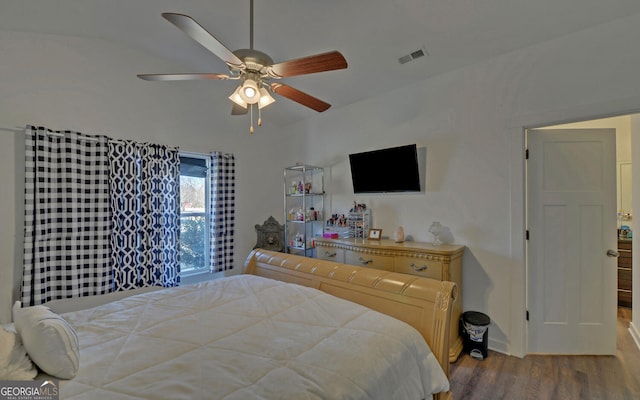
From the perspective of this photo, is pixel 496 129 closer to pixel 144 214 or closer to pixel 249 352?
pixel 249 352

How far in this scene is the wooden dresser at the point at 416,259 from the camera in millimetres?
2447

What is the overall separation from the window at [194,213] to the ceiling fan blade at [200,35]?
228 centimetres

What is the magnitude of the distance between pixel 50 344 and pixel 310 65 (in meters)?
1.78

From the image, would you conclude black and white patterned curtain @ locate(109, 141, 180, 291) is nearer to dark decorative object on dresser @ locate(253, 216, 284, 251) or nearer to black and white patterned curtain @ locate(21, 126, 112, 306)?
black and white patterned curtain @ locate(21, 126, 112, 306)

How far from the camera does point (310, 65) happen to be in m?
1.62

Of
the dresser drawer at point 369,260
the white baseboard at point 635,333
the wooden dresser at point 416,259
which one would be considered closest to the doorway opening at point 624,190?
the white baseboard at point 635,333

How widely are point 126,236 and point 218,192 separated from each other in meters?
1.16

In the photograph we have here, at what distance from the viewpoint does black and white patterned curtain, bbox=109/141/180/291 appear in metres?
2.85

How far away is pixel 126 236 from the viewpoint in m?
2.89

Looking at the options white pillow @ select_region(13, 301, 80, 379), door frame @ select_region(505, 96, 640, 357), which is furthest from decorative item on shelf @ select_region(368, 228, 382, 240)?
white pillow @ select_region(13, 301, 80, 379)

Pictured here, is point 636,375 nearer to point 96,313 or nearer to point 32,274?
point 96,313

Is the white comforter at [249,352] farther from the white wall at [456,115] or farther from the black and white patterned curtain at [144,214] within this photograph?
the white wall at [456,115]

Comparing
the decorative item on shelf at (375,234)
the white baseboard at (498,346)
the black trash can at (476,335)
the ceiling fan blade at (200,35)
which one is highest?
the ceiling fan blade at (200,35)

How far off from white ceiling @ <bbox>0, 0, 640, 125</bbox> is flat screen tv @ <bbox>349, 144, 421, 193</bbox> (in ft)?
2.72
